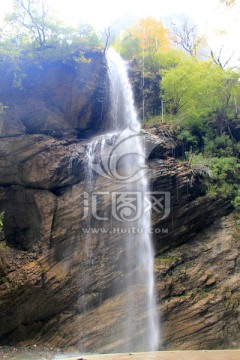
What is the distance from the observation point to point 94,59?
1719cm

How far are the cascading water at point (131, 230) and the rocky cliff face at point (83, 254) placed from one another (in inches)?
9.8

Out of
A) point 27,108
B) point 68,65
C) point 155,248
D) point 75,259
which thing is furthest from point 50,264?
point 68,65

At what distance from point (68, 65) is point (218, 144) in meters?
8.14

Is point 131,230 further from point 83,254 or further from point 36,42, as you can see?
point 36,42

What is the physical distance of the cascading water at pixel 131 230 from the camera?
37.7 feet

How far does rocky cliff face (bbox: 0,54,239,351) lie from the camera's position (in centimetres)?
1159

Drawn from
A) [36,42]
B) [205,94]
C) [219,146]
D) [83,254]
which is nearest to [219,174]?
[219,146]

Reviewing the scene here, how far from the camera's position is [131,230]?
42.2 feet

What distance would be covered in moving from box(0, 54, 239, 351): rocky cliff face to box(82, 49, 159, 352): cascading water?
25 cm

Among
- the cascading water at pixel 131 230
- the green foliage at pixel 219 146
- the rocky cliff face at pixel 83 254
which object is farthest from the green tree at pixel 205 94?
the cascading water at pixel 131 230

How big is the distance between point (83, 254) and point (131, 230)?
1983mm

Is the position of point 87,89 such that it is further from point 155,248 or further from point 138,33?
point 138,33

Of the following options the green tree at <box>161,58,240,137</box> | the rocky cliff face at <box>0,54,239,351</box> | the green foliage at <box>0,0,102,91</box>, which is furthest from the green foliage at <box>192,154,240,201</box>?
the green foliage at <box>0,0,102,91</box>

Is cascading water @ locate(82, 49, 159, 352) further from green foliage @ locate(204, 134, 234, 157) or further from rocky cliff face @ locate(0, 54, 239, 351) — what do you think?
green foliage @ locate(204, 134, 234, 157)
